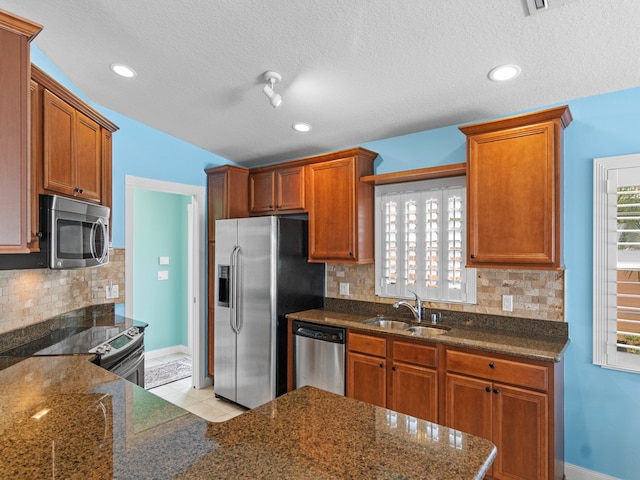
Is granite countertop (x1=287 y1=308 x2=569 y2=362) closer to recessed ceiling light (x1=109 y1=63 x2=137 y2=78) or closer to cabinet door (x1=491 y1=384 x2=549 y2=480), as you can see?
cabinet door (x1=491 y1=384 x2=549 y2=480)

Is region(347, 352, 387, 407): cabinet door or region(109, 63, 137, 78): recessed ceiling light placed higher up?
region(109, 63, 137, 78): recessed ceiling light

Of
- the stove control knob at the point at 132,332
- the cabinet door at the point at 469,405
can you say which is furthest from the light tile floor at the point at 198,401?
the cabinet door at the point at 469,405

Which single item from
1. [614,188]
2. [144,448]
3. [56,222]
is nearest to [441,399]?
[614,188]

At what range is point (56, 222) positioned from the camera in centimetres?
189

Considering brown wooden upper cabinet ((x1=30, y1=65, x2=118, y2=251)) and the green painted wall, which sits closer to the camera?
brown wooden upper cabinet ((x1=30, y1=65, x2=118, y2=251))

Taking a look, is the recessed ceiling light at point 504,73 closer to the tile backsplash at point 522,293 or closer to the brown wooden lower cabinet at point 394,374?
the tile backsplash at point 522,293

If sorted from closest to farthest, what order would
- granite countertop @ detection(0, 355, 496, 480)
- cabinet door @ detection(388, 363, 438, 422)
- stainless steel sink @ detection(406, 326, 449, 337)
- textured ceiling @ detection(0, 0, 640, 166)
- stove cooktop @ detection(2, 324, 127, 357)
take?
granite countertop @ detection(0, 355, 496, 480) → textured ceiling @ detection(0, 0, 640, 166) → stove cooktop @ detection(2, 324, 127, 357) → cabinet door @ detection(388, 363, 438, 422) → stainless steel sink @ detection(406, 326, 449, 337)

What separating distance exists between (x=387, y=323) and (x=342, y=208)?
108cm

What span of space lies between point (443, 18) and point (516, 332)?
209 centimetres

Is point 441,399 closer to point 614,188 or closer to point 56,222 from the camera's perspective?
point 614,188

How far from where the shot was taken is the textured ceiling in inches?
72.1

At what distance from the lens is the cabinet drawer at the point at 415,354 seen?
98.5 inches

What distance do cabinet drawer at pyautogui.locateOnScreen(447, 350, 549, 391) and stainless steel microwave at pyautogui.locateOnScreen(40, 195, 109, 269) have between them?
233 centimetres

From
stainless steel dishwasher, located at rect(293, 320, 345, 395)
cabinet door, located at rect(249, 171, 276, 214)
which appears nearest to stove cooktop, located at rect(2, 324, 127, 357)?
stainless steel dishwasher, located at rect(293, 320, 345, 395)
